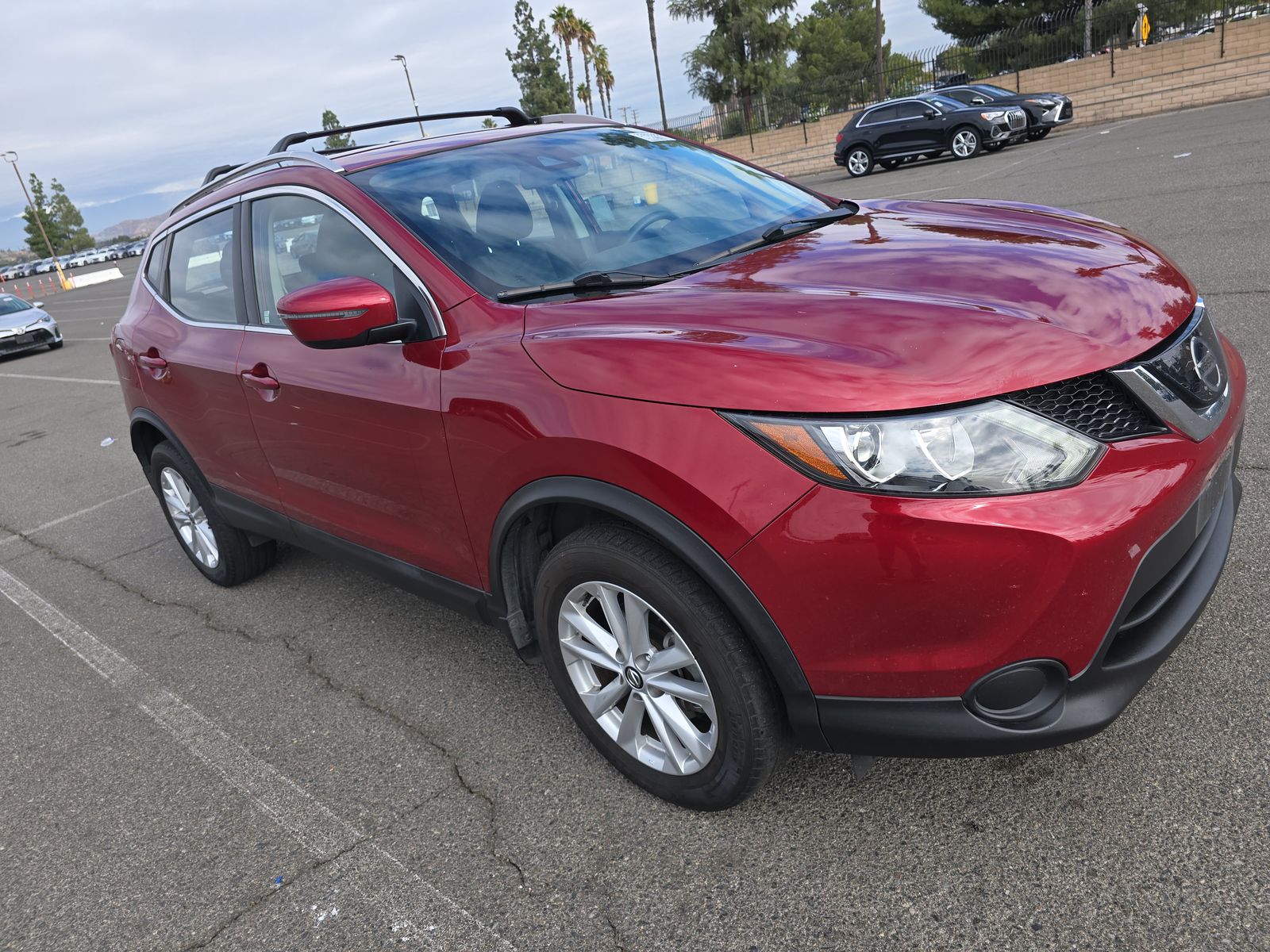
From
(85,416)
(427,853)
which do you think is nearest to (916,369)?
(427,853)

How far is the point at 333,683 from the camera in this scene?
11.8 feet

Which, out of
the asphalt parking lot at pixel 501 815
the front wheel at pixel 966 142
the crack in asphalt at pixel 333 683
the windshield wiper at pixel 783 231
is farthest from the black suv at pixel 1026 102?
the crack in asphalt at pixel 333 683

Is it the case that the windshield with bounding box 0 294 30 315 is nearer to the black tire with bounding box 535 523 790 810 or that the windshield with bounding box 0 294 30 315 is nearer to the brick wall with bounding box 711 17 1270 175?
the brick wall with bounding box 711 17 1270 175

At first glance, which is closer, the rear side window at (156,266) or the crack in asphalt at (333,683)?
the crack in asphalt at (333,683)

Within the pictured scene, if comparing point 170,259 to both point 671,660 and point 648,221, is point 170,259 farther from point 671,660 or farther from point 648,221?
point 671,660

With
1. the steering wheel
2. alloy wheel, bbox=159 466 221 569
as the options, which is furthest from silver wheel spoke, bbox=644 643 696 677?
alloy wheel, bbox=159 466 221 569

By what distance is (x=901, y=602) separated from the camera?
1.91 metres

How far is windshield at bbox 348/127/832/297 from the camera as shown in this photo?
112 inches

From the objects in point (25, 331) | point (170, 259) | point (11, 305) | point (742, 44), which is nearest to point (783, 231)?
point (170, 259)

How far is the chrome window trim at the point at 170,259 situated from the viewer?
372cm

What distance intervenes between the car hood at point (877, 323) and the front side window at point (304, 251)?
2.25ft

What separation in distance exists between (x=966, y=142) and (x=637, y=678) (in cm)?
2036

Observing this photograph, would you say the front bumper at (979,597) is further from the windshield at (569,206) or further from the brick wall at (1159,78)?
the brick wall at (1159,78)

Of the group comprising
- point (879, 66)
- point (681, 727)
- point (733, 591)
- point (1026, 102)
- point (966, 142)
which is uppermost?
point (879, 66)
